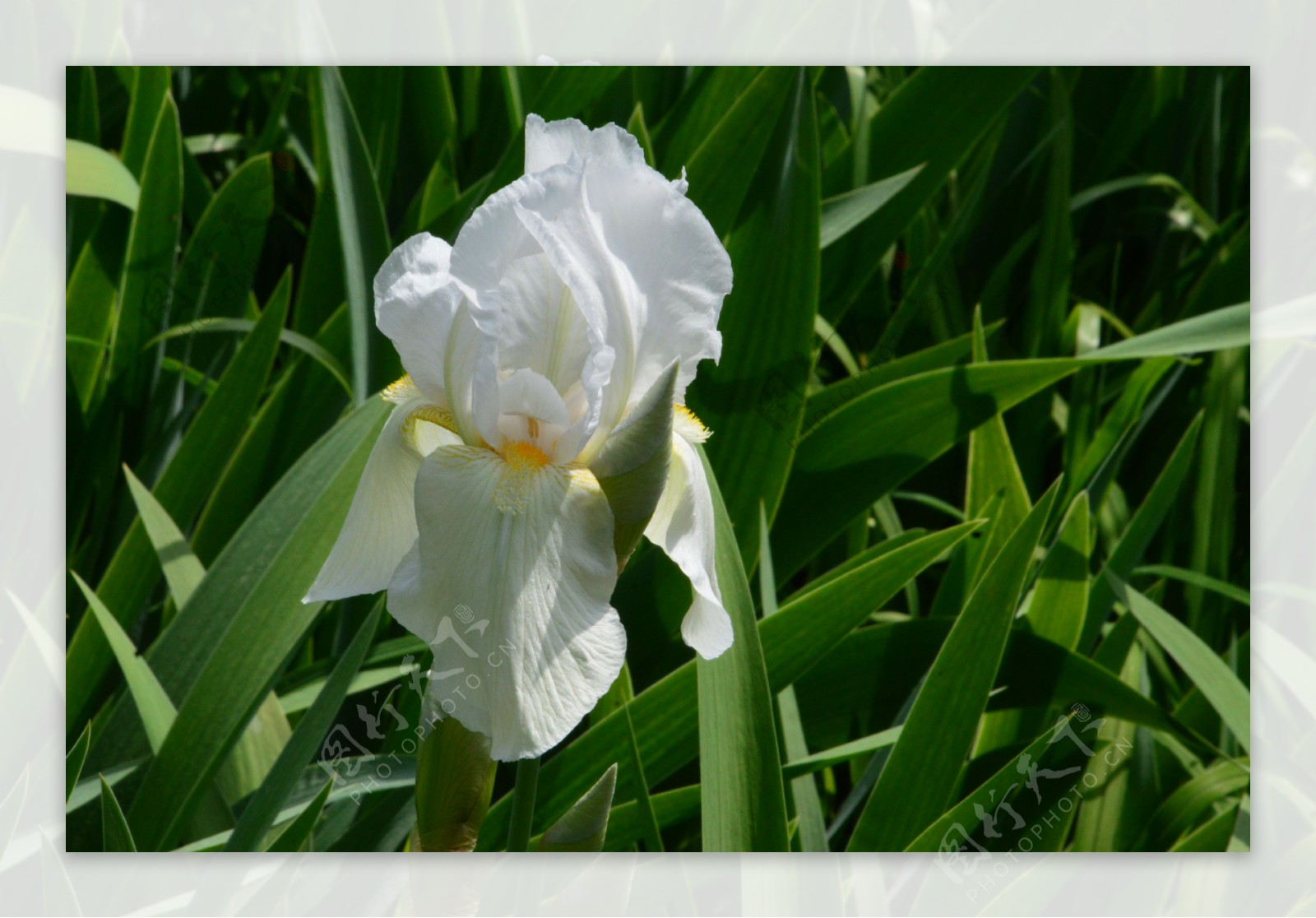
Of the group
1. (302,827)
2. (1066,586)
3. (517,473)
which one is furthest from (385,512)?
(1066,586)

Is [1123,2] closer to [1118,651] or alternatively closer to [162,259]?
[1118,651]

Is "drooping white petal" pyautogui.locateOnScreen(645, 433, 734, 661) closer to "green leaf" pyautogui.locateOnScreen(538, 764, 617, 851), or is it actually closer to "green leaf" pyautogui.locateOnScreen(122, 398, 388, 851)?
"green leaf" pyautogui.locateOnScreen(538, 764, 617, 851)

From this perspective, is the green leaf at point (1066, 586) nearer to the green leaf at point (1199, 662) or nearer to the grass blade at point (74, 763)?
the green leaf at point (1199, 662)

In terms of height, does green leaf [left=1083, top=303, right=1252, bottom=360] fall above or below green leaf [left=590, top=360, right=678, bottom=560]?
above

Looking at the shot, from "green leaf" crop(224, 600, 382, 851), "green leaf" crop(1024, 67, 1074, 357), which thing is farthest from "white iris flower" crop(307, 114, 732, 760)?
"green leaf" crop(1024, 67, 1074, 357)

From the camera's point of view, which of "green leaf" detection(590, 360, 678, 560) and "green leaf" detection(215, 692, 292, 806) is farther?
"green leaf" detection(215, 692, 292, 806)

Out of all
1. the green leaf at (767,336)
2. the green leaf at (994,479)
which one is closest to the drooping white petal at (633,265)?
the green leaf at (767,336)

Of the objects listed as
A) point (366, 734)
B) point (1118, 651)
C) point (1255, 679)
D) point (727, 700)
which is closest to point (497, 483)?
point (727, 700)

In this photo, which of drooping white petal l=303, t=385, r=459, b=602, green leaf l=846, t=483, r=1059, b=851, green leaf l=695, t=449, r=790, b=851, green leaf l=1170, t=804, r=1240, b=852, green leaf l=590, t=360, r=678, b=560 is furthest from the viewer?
green leaf l=1170, t=804, r=1240, b=852
